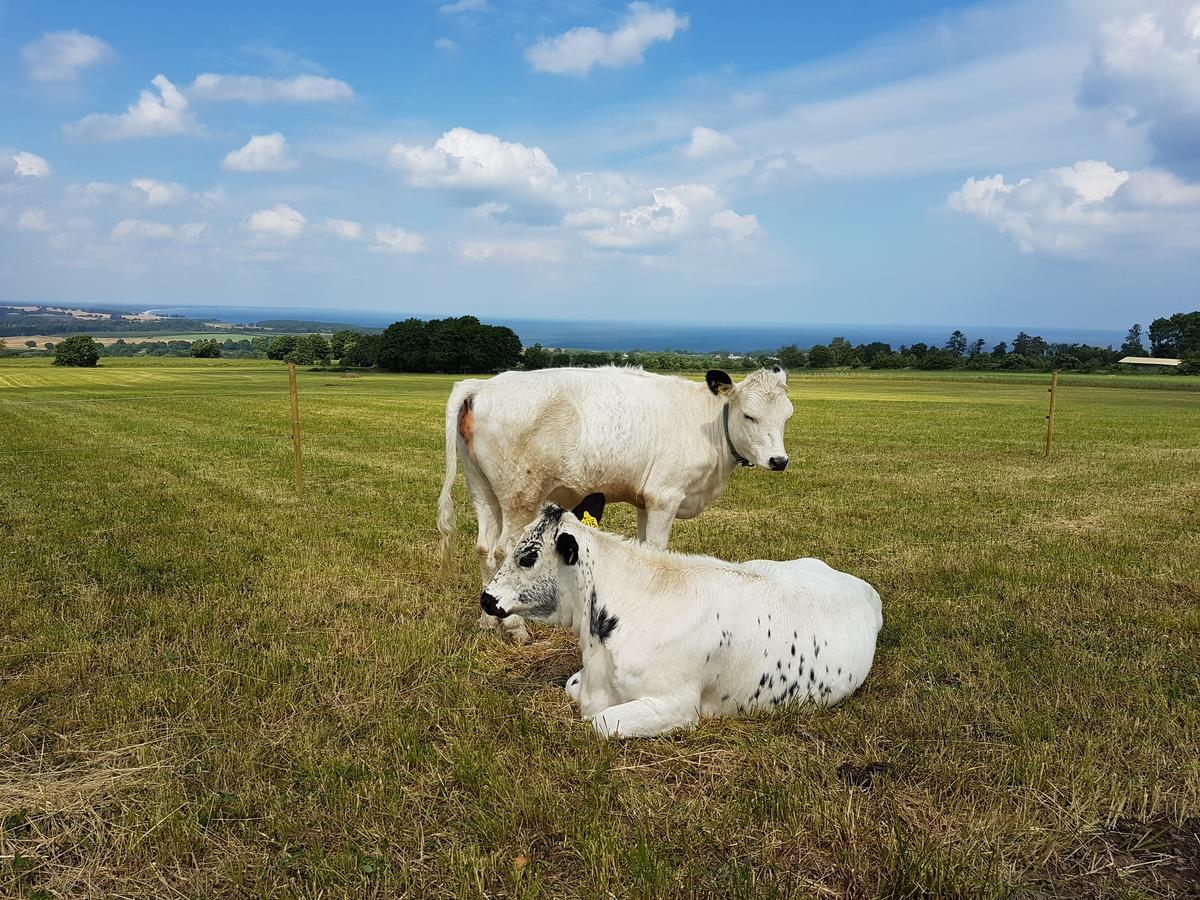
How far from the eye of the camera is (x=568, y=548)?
549cm

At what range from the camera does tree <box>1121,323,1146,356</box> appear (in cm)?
12256

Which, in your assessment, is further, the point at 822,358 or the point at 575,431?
the point at 822,358

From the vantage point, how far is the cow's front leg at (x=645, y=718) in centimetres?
511

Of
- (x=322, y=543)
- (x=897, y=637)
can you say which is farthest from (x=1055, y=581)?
(x=322, y=543)

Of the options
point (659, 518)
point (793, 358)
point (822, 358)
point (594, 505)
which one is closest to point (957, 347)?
point (822, 358)

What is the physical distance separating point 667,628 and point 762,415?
3.13 meters

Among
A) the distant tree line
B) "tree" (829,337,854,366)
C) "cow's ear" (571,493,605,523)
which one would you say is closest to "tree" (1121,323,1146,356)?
the distant tree line

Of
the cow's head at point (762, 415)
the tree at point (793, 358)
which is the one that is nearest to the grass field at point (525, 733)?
the cow's head at point (762, 415)

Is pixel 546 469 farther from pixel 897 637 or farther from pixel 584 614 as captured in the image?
pixel 897 637

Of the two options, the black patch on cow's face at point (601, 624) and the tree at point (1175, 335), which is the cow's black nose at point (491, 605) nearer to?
the black patch on cow's face at point (601, 624)

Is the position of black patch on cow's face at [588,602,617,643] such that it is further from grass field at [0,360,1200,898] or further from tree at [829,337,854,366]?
tree at [829,337,854,366]

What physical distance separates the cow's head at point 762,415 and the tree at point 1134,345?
444 ft

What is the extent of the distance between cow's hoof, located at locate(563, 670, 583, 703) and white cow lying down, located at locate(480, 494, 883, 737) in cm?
2

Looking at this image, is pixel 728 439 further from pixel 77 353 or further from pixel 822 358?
pixel 77 353
